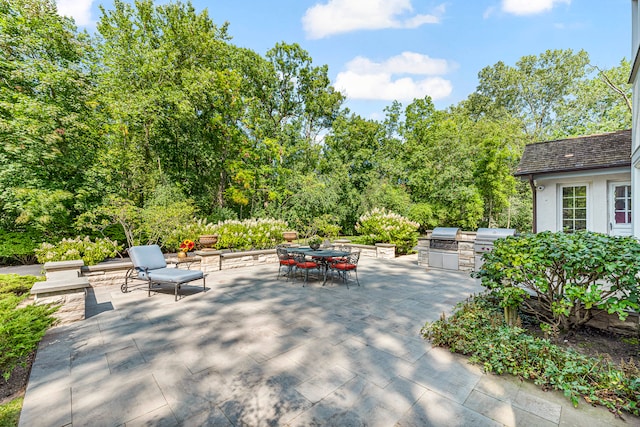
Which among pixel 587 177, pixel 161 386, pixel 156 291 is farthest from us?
pixel 587 177

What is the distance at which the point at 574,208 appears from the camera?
7.33 meters

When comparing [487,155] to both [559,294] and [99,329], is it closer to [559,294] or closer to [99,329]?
[559,294]

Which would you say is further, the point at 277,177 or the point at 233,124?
the point at 277,177

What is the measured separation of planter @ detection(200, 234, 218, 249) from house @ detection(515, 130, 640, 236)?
890 centimetres

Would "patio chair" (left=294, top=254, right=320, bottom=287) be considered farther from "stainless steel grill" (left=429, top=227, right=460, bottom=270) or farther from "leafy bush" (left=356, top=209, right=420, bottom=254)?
"leafy bush" (left=356, top=209, right=420, bottom=254)

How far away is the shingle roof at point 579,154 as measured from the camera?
22.0ft

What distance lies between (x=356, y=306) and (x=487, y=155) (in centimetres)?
1405

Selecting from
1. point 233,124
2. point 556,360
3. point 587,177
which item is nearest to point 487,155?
point 587,177

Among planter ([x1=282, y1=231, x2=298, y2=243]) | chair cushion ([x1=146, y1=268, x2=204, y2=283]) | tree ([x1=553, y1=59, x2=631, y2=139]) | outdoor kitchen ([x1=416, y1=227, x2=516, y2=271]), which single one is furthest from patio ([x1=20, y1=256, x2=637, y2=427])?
tree ([x1=553, y1=59, x2=631, y2=139])

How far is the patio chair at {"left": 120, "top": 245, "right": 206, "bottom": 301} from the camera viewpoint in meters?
4.99

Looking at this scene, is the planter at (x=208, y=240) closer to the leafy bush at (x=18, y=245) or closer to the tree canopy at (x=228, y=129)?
the tree canopy at (x=228, y=129)

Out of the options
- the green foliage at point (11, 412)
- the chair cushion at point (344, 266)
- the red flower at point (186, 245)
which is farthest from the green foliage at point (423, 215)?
the green foliage at point (11, 412)

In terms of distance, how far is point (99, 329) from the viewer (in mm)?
3703

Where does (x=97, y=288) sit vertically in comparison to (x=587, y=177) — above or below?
below
